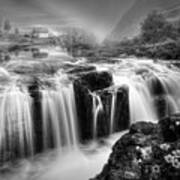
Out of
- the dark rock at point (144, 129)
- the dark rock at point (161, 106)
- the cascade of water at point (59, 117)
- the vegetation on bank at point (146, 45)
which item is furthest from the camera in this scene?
the vegetation on bank at point (146, 45)

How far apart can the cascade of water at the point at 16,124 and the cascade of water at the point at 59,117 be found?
0.47 meters

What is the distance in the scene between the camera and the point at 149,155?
87.5 inches

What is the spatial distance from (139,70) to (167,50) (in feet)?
17.6

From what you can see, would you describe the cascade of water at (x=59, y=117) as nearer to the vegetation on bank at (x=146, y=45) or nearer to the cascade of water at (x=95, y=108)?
the cascade of water at (x=95, y=108)

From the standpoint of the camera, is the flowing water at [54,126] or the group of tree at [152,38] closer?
the flowing water at [54,126]

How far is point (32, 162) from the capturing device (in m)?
4.99

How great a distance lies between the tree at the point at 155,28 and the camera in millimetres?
20808

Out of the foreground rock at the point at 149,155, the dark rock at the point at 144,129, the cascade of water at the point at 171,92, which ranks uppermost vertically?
the cascade of water at the point at 171,92

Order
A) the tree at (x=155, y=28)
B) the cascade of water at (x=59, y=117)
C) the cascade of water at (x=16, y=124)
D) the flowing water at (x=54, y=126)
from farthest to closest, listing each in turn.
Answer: the tree at (x=155, y=28) < the cascade of water at (x=59, y=117) < the cascade of water at (x=16, y=124) < the flowing water at (x=54, y=126)

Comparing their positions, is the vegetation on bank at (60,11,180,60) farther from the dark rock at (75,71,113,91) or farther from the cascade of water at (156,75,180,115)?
the dark rock at (75,71,113,91)

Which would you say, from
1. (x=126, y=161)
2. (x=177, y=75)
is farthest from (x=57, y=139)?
(x=177, y=75)

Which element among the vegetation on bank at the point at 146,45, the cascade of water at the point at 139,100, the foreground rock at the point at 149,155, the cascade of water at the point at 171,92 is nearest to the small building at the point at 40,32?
the vegetation on bank at the point at 146,45

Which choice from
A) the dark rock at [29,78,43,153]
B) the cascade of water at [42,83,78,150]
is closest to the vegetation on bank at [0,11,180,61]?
the cascade of water at [42,83,78,150]

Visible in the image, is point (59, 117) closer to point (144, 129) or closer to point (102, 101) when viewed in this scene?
point (102, 101)
